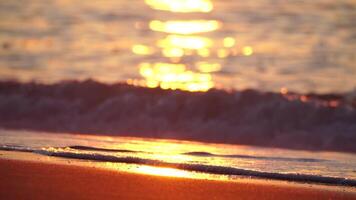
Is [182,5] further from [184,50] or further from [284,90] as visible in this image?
[284,90]

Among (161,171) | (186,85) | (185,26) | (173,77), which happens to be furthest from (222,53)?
(161,171)

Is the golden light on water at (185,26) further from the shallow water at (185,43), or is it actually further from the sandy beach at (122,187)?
the sandy beach at (122,187)

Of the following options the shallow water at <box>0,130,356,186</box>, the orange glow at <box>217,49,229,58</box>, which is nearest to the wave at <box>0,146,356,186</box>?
the shallow water at <box>0,130,356,186</box>

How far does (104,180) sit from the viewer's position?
916 centimetres

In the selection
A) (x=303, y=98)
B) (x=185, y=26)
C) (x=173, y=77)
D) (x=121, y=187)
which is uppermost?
(x=185, y=26)

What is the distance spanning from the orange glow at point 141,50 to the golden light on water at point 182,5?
3300 millimetres

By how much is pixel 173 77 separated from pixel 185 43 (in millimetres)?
3668

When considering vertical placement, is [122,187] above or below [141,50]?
below

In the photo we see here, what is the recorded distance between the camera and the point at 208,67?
73.2 feet

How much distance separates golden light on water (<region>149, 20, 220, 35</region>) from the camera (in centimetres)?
2528

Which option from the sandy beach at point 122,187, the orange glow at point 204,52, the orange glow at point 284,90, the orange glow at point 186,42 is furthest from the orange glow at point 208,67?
the sandy beach at point 122,187

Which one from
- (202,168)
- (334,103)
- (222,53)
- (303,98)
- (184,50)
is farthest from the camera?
(184,50)

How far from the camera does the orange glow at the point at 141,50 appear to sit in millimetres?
23422

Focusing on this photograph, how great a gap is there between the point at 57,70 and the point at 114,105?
4546 mm
